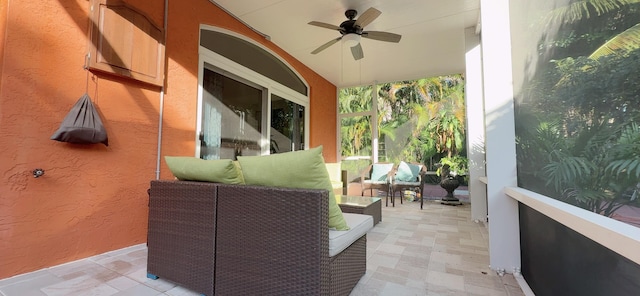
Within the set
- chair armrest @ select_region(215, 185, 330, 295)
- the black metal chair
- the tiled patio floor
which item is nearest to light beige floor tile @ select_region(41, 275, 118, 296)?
the tiled patio floor

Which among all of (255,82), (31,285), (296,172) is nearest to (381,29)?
(255,82)

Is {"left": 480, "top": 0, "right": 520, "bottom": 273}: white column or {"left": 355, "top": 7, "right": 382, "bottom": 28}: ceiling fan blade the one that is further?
{"left": 355, "top": 7, "right": 382, "bottom": 28}: ceiling fan blade

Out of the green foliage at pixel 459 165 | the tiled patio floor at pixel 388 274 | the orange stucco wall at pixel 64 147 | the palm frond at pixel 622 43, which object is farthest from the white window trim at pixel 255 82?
the palm frond at pixel 622 43

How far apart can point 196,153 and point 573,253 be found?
332cm

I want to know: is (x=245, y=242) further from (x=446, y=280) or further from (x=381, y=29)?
(x=381, y=29)

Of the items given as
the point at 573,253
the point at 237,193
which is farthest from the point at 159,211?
the point at 573,253

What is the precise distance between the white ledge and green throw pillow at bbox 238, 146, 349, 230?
1009 millimetres

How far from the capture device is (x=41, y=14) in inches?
75.6

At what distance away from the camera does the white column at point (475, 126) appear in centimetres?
356

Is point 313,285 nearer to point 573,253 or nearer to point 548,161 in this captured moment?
point 573,253

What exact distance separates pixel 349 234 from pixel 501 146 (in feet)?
4.55

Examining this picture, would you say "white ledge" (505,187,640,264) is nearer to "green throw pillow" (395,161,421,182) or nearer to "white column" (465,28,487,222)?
"white column" (465,28,487,222)

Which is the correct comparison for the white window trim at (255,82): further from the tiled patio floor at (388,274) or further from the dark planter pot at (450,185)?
the dark planter pot at (450,185)

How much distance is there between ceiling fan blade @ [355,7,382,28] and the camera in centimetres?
291
